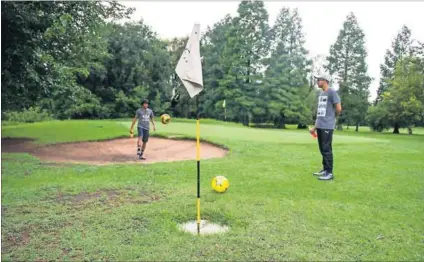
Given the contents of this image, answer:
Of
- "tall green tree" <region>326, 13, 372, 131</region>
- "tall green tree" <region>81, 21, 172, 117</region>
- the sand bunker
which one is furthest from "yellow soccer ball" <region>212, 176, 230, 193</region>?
"tall green tree" <region>326, 13, 372, 131</region>

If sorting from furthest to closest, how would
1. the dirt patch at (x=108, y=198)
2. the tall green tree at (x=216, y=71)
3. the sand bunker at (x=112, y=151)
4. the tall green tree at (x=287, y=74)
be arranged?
the tall green tree at (x=216, y=71) → the tall green tree at (x=287, y=74) → the sand bunker at (x=112, y=151) → the dirt patch at (x=108, y=198)

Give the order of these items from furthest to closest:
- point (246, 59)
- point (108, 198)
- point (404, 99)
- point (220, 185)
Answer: point (246, 59) → point (404, 99) → point (220, 185) → point (108, 198)

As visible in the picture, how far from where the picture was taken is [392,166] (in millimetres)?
9117

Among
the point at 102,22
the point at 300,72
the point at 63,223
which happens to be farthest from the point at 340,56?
the point at 63,223

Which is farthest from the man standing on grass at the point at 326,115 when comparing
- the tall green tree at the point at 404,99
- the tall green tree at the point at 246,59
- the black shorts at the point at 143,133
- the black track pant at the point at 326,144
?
the tall green tree at the point at 246,59

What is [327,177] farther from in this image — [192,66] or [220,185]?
[192,66]

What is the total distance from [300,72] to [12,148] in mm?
37426

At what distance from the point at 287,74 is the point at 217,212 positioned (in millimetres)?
40625

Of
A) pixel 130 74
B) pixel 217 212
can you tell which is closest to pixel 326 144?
pixel 217 212

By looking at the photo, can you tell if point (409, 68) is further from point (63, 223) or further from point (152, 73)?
point (63, 223)

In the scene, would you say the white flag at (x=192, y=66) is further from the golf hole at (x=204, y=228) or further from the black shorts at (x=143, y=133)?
the black shorts at (x=143, y=133)

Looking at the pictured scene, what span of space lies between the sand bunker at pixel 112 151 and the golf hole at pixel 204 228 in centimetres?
583

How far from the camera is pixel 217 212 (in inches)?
209

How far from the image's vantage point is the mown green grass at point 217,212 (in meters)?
3.97
